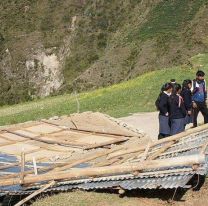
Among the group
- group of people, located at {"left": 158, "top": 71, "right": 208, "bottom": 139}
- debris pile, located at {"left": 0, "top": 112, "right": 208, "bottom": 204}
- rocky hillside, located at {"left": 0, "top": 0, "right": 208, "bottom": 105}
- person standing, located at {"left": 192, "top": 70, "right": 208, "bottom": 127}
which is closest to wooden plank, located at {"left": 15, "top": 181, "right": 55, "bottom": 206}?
debris pile, located at {"left": 0, "top": 112, "right": 208, "bottom": 204}

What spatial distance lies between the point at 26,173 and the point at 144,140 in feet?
13.1

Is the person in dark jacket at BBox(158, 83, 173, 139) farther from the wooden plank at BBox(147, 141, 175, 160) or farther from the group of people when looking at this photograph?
the wooden plank at BBox(147, 141, 175, 160)

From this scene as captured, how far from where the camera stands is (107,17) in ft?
240

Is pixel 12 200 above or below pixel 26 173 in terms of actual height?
below

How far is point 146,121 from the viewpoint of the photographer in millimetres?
19391

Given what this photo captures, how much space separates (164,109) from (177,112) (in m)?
0.35

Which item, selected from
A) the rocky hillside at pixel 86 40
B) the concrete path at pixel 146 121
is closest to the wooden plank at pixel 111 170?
the concrete path at pixel 146 121

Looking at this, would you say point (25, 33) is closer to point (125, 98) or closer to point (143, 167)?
point (125, 98)

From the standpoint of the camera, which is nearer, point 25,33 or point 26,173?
point 26,173

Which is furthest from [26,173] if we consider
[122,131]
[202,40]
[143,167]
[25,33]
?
[25,33]

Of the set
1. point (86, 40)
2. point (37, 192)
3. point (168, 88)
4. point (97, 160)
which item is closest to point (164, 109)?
point (168, 88)

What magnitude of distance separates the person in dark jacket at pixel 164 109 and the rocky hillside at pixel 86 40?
119ft

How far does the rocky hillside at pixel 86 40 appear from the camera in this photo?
53.2 meters

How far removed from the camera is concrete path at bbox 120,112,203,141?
17372 mm
